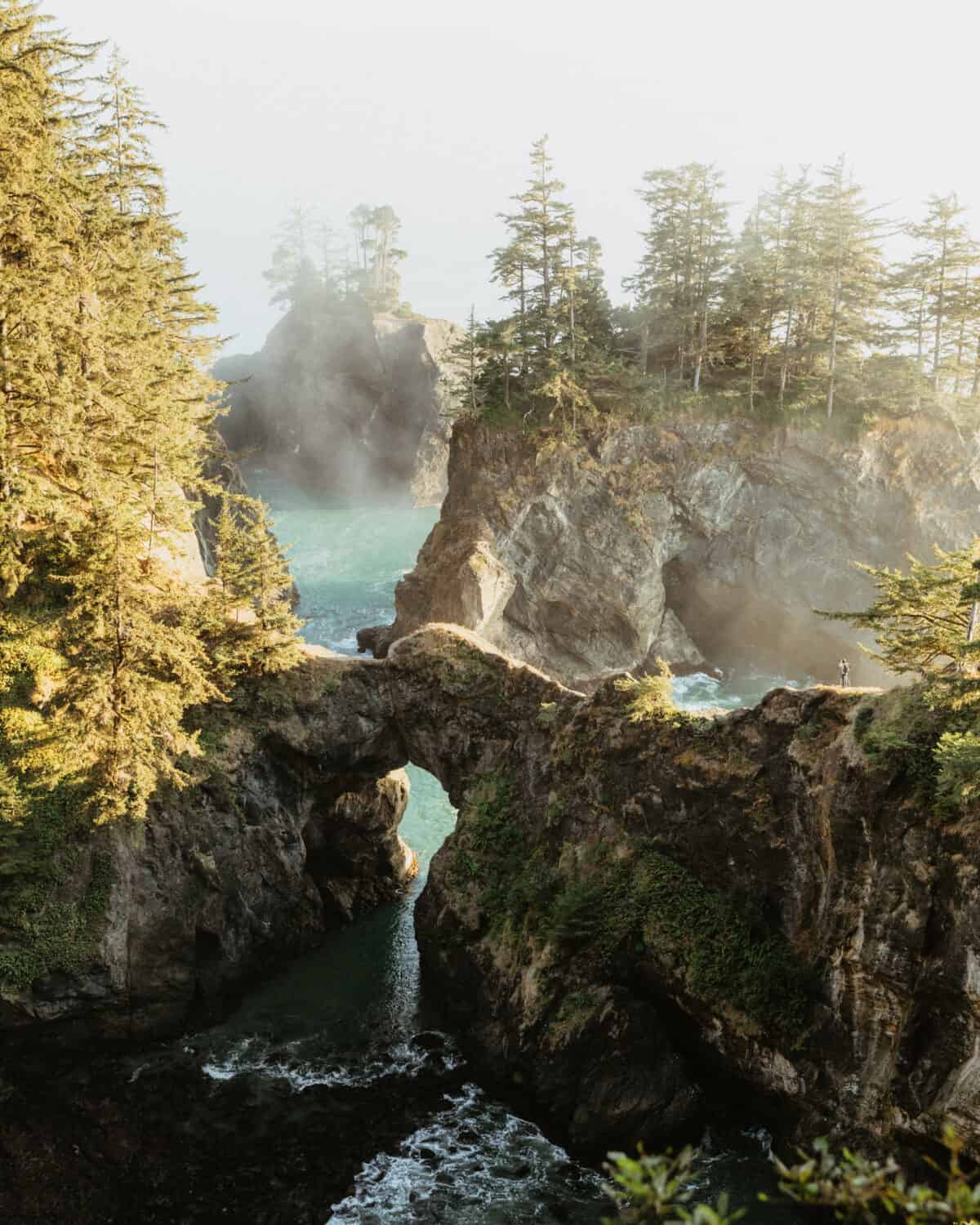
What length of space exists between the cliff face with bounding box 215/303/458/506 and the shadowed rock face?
4843 centimetres

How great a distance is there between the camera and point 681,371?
4641 cm

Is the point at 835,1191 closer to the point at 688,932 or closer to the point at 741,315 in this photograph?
the point at 688,932

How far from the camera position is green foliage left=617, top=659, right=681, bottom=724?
809 inches

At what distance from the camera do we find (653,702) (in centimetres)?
2081

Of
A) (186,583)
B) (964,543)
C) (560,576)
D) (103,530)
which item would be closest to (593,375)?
(560,576)

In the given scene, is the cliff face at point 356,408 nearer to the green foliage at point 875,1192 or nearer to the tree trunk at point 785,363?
the tree trunk at point 785,363

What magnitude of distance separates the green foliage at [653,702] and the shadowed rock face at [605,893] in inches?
7.8

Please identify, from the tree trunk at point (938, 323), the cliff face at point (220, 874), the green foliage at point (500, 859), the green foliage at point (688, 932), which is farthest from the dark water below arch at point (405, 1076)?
the tree trunk at point (938, 323)

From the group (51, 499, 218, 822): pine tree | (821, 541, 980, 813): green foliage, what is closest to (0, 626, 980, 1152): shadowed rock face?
(821, 541, 980, 813): green foliage

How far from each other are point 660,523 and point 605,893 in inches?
1084

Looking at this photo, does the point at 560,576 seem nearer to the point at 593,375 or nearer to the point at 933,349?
the point at 593,375

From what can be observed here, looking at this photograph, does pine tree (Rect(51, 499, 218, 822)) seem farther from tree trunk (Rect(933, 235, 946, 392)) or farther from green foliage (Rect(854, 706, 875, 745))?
tree trunk (Rect(933, 235, 946, 392))

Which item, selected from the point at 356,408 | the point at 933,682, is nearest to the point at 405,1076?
the point at 933,682

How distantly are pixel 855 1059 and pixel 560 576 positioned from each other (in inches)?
1195
